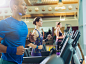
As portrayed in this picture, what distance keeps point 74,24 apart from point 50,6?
2.34 m

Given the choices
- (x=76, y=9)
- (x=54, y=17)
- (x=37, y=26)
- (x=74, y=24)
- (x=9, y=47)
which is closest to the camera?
(x=9, y=47)

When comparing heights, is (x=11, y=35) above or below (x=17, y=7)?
below

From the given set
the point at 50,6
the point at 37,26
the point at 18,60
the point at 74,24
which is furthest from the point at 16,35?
the point at 74,24

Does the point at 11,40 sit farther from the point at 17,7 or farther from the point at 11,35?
the point at 17,7

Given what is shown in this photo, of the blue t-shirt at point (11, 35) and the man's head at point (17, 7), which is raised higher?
the man's head at point (17, 7)

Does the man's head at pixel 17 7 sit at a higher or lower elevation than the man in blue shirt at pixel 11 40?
higher

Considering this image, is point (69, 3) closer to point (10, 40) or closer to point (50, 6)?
point (50, 6)

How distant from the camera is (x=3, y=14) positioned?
7.22 meters

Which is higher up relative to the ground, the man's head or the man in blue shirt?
the man's head

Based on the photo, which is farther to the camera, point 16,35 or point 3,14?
point 3,14

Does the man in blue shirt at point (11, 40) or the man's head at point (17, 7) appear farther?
the man's head at point (17, 7)

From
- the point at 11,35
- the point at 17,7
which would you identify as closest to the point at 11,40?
the point at 11,35

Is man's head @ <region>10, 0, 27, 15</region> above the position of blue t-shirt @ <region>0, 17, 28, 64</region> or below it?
above

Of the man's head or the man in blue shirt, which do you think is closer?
the man in blue shirt
